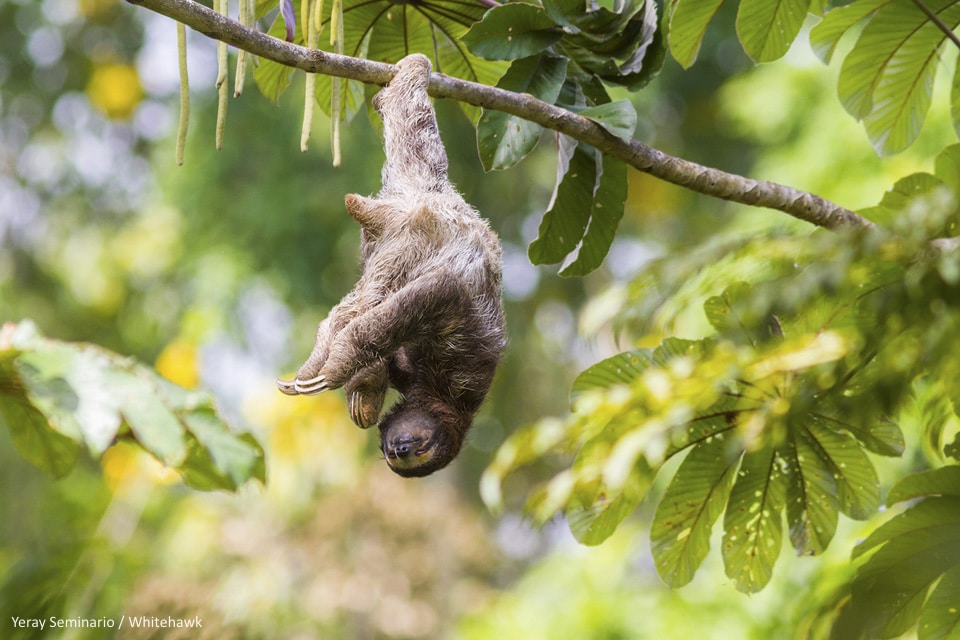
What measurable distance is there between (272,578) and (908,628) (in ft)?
20.9

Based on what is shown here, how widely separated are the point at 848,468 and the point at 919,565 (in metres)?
0.45

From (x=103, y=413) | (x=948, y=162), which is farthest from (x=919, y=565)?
(x=103, y=413)

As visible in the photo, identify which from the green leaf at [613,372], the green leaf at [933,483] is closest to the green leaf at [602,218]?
the green leaf at [613,372]

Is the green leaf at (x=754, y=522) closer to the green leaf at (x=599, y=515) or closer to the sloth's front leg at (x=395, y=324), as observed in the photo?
the green leaf at (x=599, y=515)

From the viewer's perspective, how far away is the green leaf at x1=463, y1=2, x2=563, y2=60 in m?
2.82

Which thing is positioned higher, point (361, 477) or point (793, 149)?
point (793, 149)

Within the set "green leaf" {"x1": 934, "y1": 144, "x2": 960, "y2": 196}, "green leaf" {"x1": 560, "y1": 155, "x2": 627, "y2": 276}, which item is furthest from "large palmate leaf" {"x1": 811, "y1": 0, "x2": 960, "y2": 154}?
"green leaf" {"x1": 560, "y1": 155, "x2": 627, "y2": 276}

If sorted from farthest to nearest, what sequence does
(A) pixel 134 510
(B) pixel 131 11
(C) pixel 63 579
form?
(B) pixel 131 11, (A) pixel 134 510, (C) pixel 63 579

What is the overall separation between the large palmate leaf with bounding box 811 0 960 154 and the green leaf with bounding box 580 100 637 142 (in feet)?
2.57

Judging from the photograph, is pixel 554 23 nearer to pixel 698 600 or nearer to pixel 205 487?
pixel 205 487

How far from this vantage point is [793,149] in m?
7.37

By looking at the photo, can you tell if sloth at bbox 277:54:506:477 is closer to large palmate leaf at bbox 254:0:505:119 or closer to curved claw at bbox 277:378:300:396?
curved claw at bbox 277:378:300:396

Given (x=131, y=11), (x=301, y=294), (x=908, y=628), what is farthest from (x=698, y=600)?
(x=131, y=11)

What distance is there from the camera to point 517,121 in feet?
9.68
